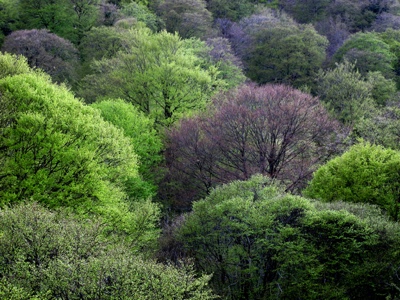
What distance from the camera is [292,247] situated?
58.7 ft

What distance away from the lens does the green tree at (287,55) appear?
5216cm

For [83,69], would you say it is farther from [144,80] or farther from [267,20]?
[267,20]

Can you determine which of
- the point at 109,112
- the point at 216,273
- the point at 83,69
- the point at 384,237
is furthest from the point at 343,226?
the point at 83,69

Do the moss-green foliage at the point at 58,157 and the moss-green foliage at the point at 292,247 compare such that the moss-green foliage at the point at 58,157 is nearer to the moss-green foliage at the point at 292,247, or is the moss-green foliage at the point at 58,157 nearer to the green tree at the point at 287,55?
the moss-green foliage at the point at 292,247

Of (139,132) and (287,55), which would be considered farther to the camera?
(287,55)

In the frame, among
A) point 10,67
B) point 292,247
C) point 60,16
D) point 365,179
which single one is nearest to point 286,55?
point 60,16

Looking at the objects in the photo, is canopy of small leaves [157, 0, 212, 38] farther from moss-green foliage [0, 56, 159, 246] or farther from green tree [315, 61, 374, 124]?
moss-green foliage [0, 56, 159, 246]

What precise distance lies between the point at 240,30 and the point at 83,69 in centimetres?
2631

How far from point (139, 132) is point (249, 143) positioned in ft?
28.9

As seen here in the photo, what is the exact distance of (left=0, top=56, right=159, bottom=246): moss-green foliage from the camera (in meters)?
20.2

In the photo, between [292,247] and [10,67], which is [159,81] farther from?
[292,247]

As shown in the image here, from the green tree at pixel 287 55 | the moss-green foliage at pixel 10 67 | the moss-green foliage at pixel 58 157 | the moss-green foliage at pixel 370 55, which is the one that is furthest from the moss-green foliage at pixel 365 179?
the moss-green foliage at pixel 370 55

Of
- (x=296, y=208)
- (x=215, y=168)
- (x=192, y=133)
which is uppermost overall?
(x=296, y=208)

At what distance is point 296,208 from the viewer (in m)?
18.8
